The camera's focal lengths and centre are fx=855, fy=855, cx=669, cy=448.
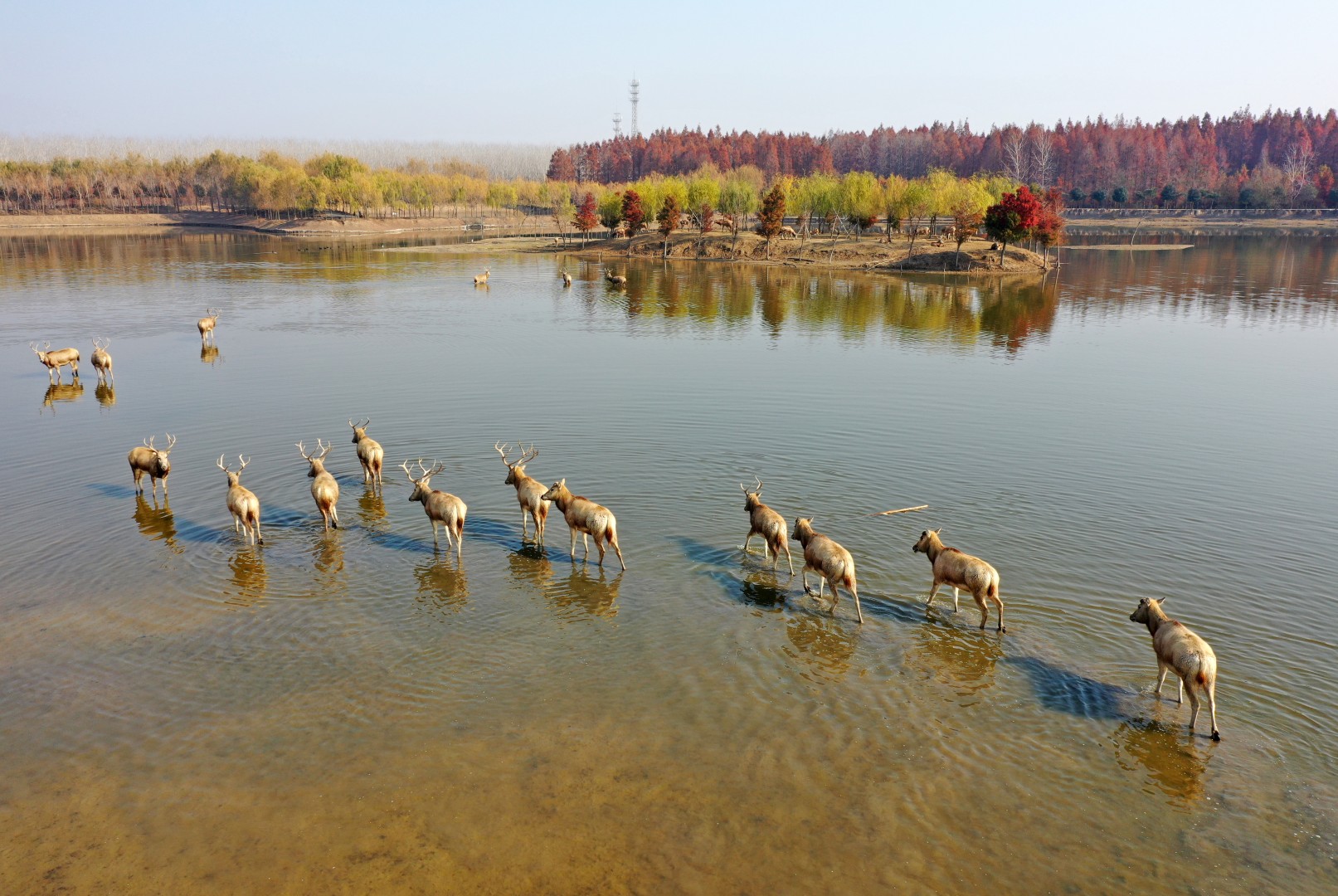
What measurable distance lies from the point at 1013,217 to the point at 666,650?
283ft

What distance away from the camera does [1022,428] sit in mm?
30594

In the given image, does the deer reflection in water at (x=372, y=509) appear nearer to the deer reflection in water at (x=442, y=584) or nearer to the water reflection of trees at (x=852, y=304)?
the deer reflection in water at (x=442, y=584)

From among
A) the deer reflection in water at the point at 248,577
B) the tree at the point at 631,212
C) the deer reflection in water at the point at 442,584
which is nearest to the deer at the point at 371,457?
the deer reflection in water at the point at 248,577

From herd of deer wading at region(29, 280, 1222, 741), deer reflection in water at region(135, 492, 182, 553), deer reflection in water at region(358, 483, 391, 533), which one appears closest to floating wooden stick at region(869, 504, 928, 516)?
herd of deer wading at region(29, 280, 1222, 741)

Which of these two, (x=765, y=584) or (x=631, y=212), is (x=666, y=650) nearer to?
(x=765, y=584)

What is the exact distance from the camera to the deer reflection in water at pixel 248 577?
17.5 meters

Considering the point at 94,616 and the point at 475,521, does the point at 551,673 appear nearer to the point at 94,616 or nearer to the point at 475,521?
the point at 475,521

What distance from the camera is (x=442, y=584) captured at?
60.3 feet

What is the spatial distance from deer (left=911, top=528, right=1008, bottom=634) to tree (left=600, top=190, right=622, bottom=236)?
116 meters

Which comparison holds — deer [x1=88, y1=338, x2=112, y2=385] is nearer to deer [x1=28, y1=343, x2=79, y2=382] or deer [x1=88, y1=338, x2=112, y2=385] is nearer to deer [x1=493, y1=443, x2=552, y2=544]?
deer [x1=28, y1=343, x2=79, y2=382]

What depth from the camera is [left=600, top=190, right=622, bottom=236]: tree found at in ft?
418

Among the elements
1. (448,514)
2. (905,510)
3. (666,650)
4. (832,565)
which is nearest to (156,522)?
(448,514)

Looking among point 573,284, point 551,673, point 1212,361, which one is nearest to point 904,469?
point 551,673

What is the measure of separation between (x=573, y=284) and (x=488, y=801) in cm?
7088
